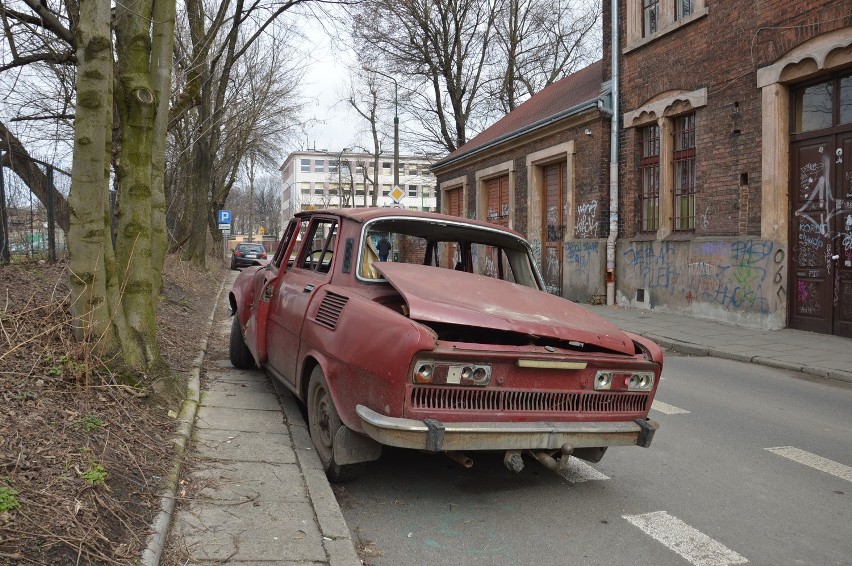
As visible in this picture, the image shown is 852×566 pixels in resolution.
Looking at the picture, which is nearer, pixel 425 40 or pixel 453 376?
pixel 453 376

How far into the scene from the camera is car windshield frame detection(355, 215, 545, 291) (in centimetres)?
481

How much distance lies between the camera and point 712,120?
43.5 ft

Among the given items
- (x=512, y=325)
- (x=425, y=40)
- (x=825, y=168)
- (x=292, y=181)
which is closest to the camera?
(x=512, y=325)

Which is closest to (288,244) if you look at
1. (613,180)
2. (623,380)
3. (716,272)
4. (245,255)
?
(623,380)

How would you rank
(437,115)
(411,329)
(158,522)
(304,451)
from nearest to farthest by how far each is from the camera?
(158,522), (411,329), (304,451), (437,115)

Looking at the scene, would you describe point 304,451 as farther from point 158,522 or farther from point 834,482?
point 834,482

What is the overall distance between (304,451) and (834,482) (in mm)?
3678

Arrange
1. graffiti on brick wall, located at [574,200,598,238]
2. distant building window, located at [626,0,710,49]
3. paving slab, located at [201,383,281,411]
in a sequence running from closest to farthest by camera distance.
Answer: paving slab, located at [201,383,281,411] → distant building window, located at [626,0,710,49] → graffiti on brick wall, located at [574,200,598,238]

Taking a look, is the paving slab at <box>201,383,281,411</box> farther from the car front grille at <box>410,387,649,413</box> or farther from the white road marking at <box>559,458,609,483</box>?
the car front grille at <box>410,387,649,413</box>

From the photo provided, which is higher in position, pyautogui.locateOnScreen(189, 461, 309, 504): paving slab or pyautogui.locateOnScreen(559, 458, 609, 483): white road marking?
pyautogui.locateOnScreen(189, 461, 309, 504): paving slab

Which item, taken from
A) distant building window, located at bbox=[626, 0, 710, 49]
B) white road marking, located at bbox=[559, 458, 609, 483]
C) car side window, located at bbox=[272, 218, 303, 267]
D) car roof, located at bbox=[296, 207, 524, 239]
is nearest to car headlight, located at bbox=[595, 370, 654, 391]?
white road marking, located at bbox=[559, 458, 609, 483]

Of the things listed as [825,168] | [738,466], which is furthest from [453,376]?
[825,168]

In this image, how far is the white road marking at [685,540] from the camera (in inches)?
133

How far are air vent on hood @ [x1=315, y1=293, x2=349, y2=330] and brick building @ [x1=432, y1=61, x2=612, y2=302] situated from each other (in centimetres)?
1304
